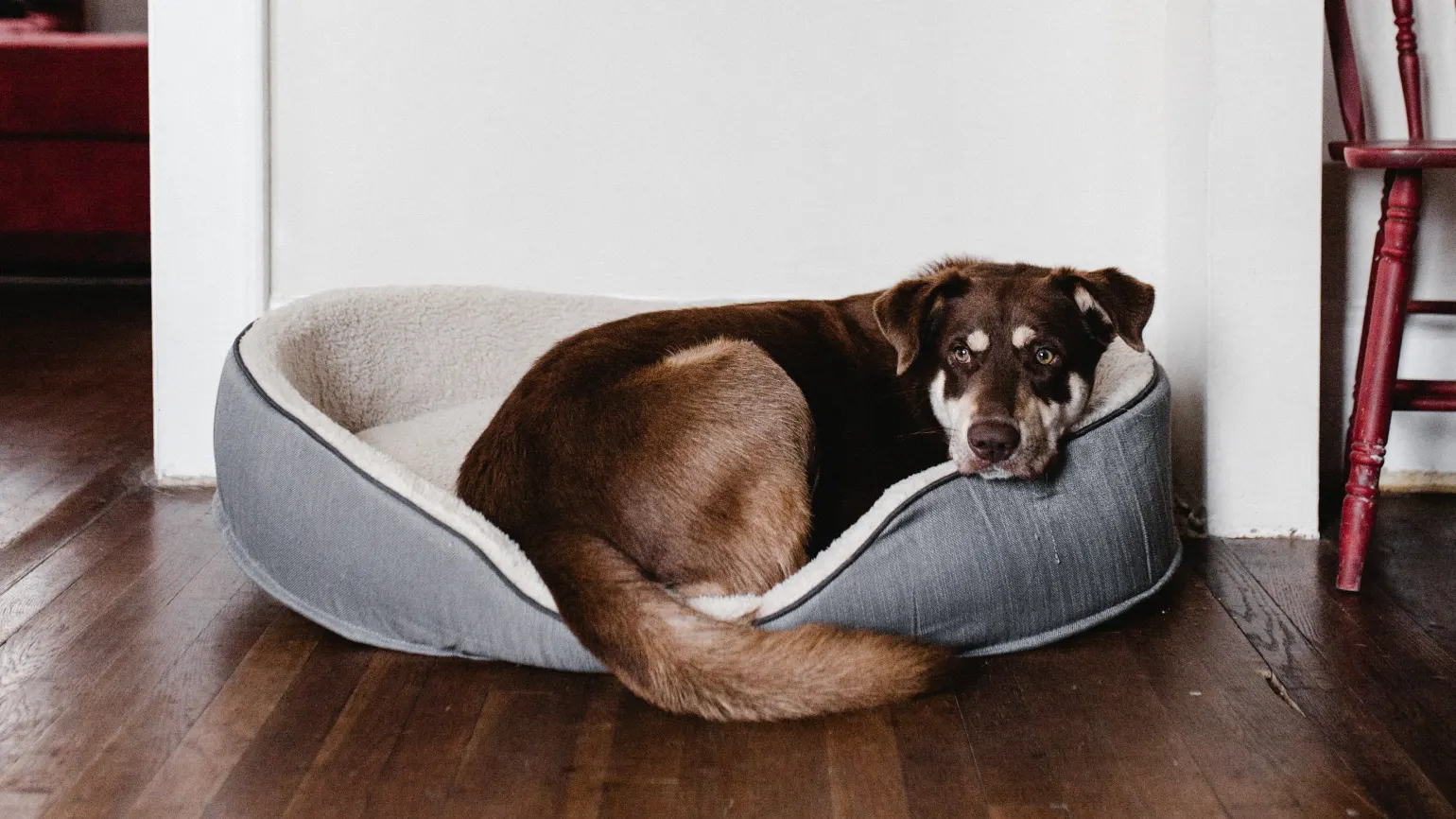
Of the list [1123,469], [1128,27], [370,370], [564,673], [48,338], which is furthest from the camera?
[48,338]

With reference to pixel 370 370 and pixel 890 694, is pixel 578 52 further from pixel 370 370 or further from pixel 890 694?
pixel 890 694

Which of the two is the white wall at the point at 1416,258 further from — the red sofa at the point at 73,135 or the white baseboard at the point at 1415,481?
the red sofa at the point at 73,135

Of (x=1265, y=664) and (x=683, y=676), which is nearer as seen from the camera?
(x=683, y=676)

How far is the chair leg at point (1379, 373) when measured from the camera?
2.52 meters

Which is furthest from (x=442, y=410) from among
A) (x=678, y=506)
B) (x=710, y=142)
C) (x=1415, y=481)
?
(x=1415, y=481)

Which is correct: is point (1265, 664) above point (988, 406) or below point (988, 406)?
below

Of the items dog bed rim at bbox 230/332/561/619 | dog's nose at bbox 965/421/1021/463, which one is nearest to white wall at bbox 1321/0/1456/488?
dog's nose at bbox 965/421/1021/463

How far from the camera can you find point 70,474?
3293 mm

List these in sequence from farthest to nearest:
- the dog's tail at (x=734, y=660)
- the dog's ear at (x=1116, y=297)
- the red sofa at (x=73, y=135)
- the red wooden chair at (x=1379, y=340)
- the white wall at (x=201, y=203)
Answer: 1. the red sofa at (x=73, y=135)
2. the white wall at (x=201, y=203)
3. the red wooden chair at (x=1379, y=340)
4. the dog's ear at (x=1116, y=297)
5. the dog's tail at (x=734, y=660)

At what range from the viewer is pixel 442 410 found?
311 cm

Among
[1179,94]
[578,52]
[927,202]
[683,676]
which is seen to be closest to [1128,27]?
[1179,94]

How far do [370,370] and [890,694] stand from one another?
163 centimetres

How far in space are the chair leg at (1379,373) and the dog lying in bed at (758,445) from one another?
0.54 metres

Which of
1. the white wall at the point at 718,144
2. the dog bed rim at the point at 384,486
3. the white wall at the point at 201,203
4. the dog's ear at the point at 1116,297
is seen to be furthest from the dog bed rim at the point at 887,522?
the white wall at the point at 201,203
